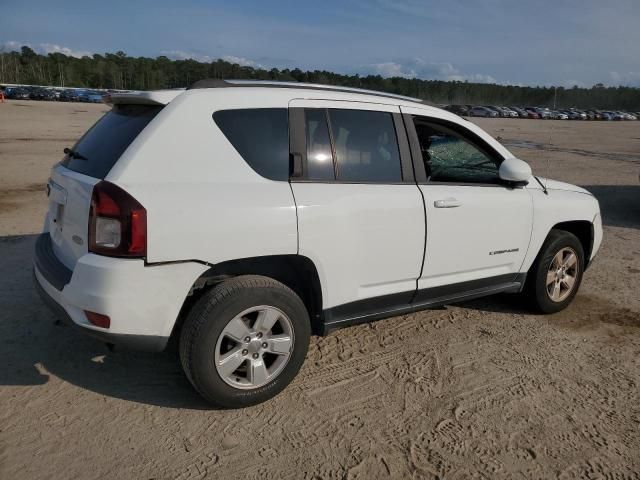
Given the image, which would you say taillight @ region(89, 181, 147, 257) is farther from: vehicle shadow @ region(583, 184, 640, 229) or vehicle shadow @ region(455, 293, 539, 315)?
vehicle shadow @ region(583, 184, 640, 229)

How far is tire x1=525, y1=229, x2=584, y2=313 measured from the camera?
4293 millimetres

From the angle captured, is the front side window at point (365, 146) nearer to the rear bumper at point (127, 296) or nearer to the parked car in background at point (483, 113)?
the rear bumper at point (127, 296)

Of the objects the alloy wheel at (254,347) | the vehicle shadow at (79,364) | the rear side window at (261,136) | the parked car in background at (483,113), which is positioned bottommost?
the vehicle shadow at (79,364)

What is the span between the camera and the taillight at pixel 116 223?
2512 mm

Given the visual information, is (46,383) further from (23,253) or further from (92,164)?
(23,253)

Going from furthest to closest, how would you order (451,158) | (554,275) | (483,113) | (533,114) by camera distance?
1. (533,114)
2. (483,113)
3. (554,275)
4. (451,158)

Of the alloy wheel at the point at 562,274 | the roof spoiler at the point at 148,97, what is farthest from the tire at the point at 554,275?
the roof spoiler at the point at 148,97

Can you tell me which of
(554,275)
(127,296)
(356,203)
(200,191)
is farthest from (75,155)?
(554,275)

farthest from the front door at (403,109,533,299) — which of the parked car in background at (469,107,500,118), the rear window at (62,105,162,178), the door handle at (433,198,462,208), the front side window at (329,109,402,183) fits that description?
the parked car in background at (469,107,500,118)

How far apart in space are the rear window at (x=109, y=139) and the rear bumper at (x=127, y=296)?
1.76ft

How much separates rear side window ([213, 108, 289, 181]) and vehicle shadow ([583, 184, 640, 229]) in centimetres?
693

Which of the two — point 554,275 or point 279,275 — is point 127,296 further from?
point 554,275

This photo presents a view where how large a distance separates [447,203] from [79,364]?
2.76 m

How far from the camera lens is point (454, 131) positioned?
12.6ft
